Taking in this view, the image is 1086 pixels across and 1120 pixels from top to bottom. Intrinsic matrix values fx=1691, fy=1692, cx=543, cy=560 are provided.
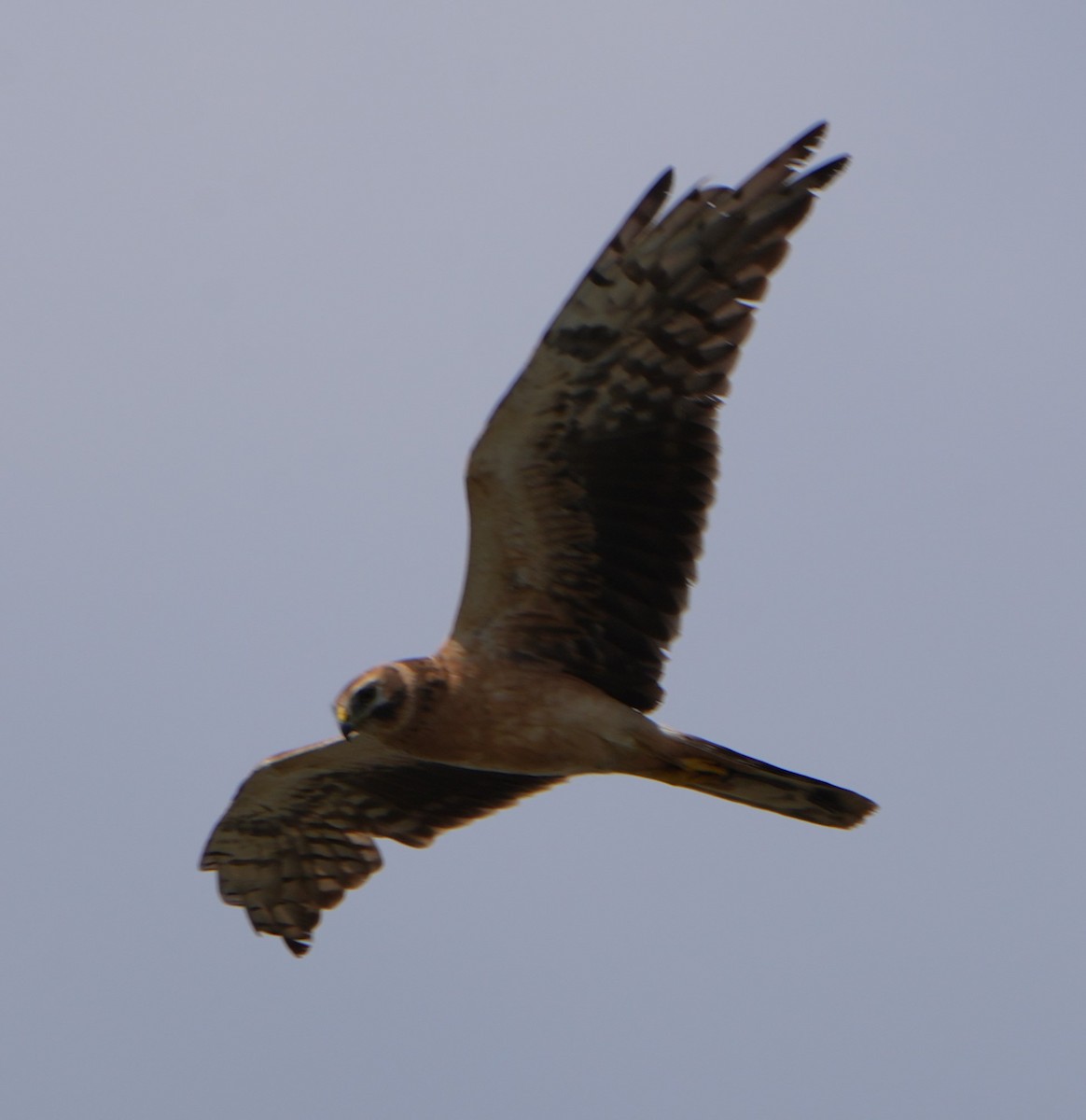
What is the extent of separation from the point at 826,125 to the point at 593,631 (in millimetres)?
2347

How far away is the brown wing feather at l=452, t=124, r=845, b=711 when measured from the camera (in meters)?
6.70

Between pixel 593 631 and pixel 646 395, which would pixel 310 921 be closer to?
pixel 593 631

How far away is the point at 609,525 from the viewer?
719 cm

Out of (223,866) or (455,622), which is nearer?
(455,622)

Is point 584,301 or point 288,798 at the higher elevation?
point 584,301

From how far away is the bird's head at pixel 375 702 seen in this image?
6.87 meters

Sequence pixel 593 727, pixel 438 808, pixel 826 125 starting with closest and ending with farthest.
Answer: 1. pixel 826 125
2. pixel 593 727
3. pixel 438 808

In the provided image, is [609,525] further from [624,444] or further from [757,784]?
[757,784]


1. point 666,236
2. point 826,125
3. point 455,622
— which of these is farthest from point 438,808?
point 826,125

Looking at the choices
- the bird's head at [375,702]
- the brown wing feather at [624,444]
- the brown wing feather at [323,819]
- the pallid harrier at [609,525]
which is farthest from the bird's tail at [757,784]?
the brown wing feather at [323,819]

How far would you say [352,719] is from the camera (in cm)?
688

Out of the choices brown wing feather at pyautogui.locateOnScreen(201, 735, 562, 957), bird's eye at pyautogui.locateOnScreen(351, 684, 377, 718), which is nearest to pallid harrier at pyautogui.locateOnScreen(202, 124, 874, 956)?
bird's eye at pyautogui.locateOnScreen(351, 684, 377, 718)

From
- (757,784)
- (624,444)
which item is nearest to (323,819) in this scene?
(757,784)

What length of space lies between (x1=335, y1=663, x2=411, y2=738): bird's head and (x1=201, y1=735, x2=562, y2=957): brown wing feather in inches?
56.7
